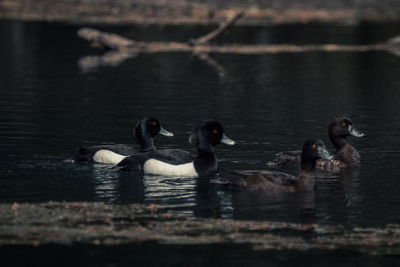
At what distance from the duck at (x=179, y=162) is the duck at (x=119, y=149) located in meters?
0.59

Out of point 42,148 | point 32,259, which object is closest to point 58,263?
point 32,259

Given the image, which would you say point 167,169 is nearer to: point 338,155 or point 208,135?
point 208,135

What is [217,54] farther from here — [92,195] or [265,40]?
[92,195]

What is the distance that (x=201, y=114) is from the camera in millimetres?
25672

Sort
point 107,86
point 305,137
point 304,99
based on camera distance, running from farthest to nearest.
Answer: point 107,86 → point 304,99 → point 305,137

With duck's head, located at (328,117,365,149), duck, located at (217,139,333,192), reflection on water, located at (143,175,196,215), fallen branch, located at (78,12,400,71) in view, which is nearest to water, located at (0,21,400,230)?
reflection on water, located at (143,175,196,215)

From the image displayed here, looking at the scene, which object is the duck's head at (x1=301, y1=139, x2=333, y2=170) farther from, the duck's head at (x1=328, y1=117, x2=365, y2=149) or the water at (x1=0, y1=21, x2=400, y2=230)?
the duck's head at (x1=328, y1=117, x2=365, y2=149)

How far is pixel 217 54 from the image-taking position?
4191 centimetres

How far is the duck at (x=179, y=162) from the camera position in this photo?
1800cm

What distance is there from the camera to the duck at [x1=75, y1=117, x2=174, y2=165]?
1897 centimetres

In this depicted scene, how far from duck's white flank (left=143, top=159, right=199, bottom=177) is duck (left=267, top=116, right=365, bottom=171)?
1.76 meters

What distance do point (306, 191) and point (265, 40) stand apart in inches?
1199

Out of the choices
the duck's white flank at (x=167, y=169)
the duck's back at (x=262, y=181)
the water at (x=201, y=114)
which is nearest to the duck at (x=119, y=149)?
the water at (x=201, y=114)

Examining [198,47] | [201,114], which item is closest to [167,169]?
[201,114]
